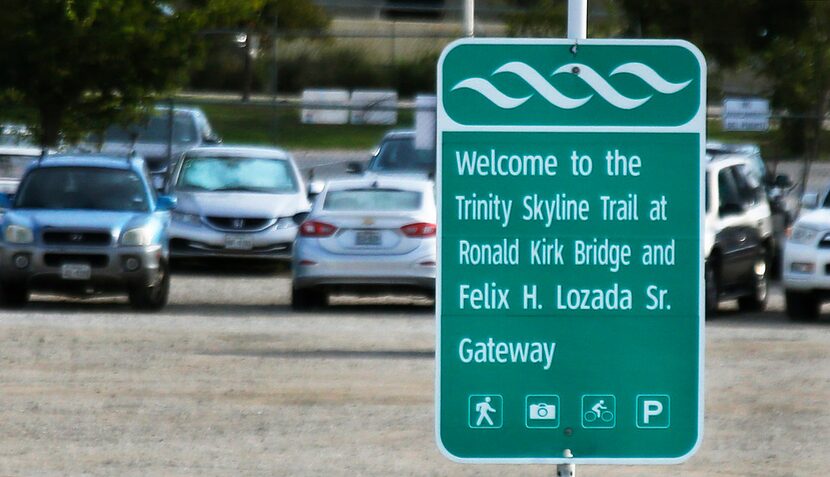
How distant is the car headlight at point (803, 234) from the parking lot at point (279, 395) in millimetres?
837

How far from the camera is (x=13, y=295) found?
53.7 ft

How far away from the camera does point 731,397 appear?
→ 10773 millimetres

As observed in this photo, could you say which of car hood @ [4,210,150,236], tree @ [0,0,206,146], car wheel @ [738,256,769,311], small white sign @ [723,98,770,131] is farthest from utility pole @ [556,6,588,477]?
small white sign @ [723,98,770,131]

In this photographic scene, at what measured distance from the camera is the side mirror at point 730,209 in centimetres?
1644

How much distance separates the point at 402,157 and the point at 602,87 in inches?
744

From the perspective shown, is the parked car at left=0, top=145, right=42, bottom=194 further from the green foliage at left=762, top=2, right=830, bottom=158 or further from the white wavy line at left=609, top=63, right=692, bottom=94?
the white wavy line at left=609, top=63, right=692, bottom=94

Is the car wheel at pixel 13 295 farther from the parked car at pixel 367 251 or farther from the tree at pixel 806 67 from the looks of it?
the tree at pixel 806 67

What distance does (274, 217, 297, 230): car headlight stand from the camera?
1966 centimetres

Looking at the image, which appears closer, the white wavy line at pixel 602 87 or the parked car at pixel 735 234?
the white wavy line at pixel 602 87

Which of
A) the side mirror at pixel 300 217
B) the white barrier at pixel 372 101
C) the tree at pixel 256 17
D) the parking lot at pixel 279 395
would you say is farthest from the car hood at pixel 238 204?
the white barrier at pixel 372 101

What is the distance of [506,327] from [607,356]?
0.27 meters

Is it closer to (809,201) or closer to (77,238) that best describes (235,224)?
(77,238)

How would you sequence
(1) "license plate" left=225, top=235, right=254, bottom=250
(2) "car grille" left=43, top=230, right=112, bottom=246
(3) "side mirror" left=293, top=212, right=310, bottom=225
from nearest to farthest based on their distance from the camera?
(2) "car grille" left=43, top=230, right=112, bottom=246
(3) "side mirror" left=293, top=212, right=310, bottom=225
(1) "license plate" left=225, top=235, right=254, bottom=250

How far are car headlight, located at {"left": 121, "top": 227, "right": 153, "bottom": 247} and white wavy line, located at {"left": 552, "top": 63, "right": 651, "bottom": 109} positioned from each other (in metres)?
12.3
